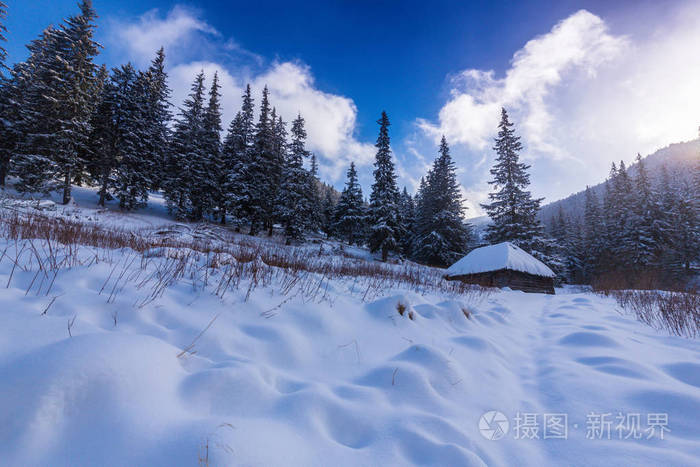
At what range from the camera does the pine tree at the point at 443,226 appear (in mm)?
26172

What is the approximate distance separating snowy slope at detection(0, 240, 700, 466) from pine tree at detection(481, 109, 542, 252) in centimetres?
2119

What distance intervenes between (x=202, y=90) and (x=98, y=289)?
1315 inches

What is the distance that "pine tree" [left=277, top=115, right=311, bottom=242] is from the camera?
924 inches

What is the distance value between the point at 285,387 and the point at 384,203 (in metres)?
22.8

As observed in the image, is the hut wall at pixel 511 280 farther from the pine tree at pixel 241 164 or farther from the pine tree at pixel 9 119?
the pine tree at pixel 9 119

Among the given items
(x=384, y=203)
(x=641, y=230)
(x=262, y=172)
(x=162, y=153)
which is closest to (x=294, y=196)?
(x=262, y=172)

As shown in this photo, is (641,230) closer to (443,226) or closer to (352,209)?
(443,226)

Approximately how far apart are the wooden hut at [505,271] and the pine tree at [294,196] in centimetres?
1357

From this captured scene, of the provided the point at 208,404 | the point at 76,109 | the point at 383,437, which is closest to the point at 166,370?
the point at 208,404

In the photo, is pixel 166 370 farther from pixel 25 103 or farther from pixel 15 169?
pixel 25 103

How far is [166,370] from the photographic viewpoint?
53.2 inches

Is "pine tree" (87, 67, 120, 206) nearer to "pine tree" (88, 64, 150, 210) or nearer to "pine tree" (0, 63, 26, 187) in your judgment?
"pine tree" (88, 64, 150, 210)

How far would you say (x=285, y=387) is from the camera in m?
1.67

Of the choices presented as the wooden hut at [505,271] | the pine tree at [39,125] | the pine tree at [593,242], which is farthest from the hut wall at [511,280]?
the pine tree at [39,125]
